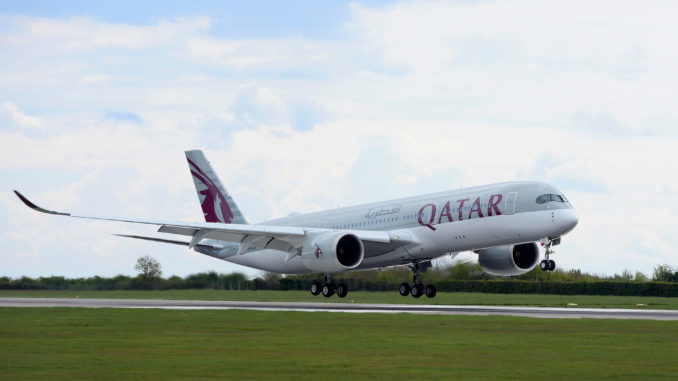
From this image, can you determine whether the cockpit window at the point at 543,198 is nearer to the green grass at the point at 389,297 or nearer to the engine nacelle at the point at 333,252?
the green grass at the point at 389,297

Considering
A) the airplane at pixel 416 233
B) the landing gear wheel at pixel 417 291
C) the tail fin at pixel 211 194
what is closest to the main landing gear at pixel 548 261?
the airplane at pixel 416 233

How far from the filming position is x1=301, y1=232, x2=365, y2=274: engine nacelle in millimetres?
43750

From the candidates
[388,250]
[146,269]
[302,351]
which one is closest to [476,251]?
[388,250]

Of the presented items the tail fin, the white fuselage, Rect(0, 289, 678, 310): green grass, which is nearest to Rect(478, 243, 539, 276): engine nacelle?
Rect(0, 289, 678, 310): green grass

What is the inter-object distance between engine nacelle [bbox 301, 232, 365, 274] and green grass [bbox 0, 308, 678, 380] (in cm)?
1311

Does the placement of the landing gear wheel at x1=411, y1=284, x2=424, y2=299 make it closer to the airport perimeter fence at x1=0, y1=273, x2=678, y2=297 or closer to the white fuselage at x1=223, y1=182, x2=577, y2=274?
the white fuselage at x1=223, y1=182, x2=577, y2=274

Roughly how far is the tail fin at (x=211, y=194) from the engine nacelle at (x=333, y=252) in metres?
14.7

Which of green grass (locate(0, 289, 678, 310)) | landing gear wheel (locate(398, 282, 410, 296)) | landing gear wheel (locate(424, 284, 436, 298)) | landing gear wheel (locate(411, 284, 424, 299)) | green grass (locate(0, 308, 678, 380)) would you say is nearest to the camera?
green grass (locate(0, 308, 678, 380))

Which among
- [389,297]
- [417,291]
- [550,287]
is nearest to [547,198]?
[417,291]

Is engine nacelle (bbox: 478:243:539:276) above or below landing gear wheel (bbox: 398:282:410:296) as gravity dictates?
above

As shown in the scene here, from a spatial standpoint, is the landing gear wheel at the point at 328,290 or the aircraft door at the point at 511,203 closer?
the aircraft door at the point at 511,203

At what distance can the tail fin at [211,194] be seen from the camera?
59.6 metres

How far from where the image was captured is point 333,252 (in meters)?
43.5

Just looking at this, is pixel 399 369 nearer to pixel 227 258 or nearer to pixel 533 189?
pixel 533 189
